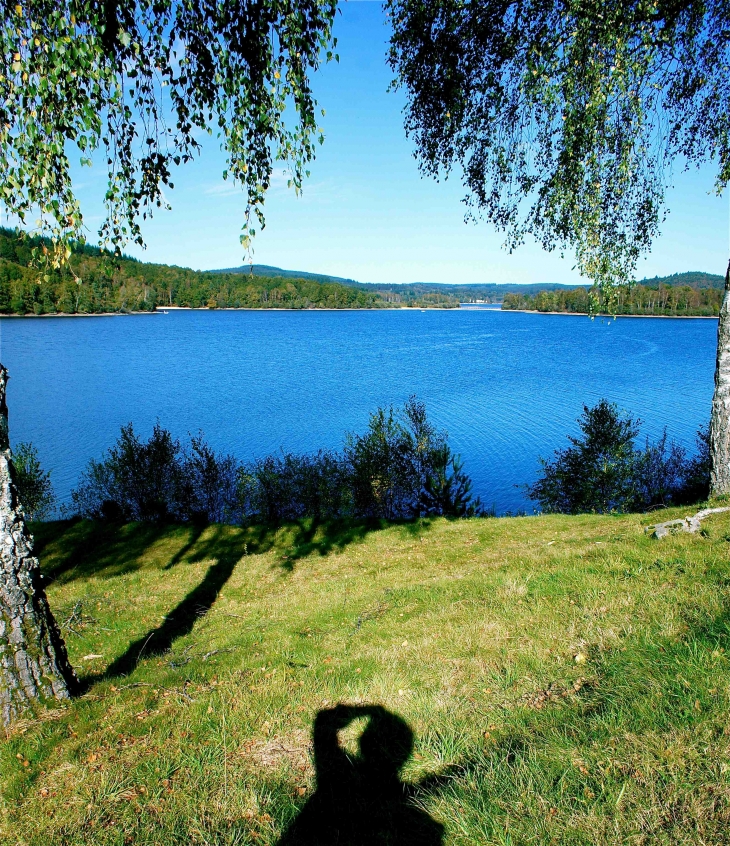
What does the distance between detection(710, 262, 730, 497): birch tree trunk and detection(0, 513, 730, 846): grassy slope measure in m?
2.25

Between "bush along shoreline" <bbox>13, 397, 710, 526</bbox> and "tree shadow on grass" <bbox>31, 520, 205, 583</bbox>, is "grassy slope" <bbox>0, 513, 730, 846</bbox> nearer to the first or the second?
"tree shadow on grass" <bbox>31, 520, 205, 583</bbox>

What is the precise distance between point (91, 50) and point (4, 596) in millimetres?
4698

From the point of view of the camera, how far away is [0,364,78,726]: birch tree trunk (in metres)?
4.59

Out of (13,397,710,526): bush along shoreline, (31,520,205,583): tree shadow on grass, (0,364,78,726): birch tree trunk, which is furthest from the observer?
(13,397,710,526): bush along shoreline

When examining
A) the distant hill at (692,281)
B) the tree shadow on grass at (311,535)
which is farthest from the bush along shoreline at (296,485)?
the distant hill at (692,281)

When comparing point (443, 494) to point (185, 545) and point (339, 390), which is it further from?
point (339, 390)

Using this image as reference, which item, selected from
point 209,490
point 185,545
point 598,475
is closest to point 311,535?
point 185,545

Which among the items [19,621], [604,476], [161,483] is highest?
[19,621]

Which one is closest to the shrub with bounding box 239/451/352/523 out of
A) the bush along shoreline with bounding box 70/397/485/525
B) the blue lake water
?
the bush along shoreline with bounding box 70/397/485/525

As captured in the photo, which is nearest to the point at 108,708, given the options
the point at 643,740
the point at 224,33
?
the point at 643,740

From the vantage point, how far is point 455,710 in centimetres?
397

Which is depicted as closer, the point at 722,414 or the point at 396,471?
the point at 722,414

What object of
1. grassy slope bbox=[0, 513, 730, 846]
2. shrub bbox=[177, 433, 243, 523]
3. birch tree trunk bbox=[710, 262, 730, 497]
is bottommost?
shrub bbox=[177, 433, 243, 523]

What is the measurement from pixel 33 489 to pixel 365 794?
94.9 feet
